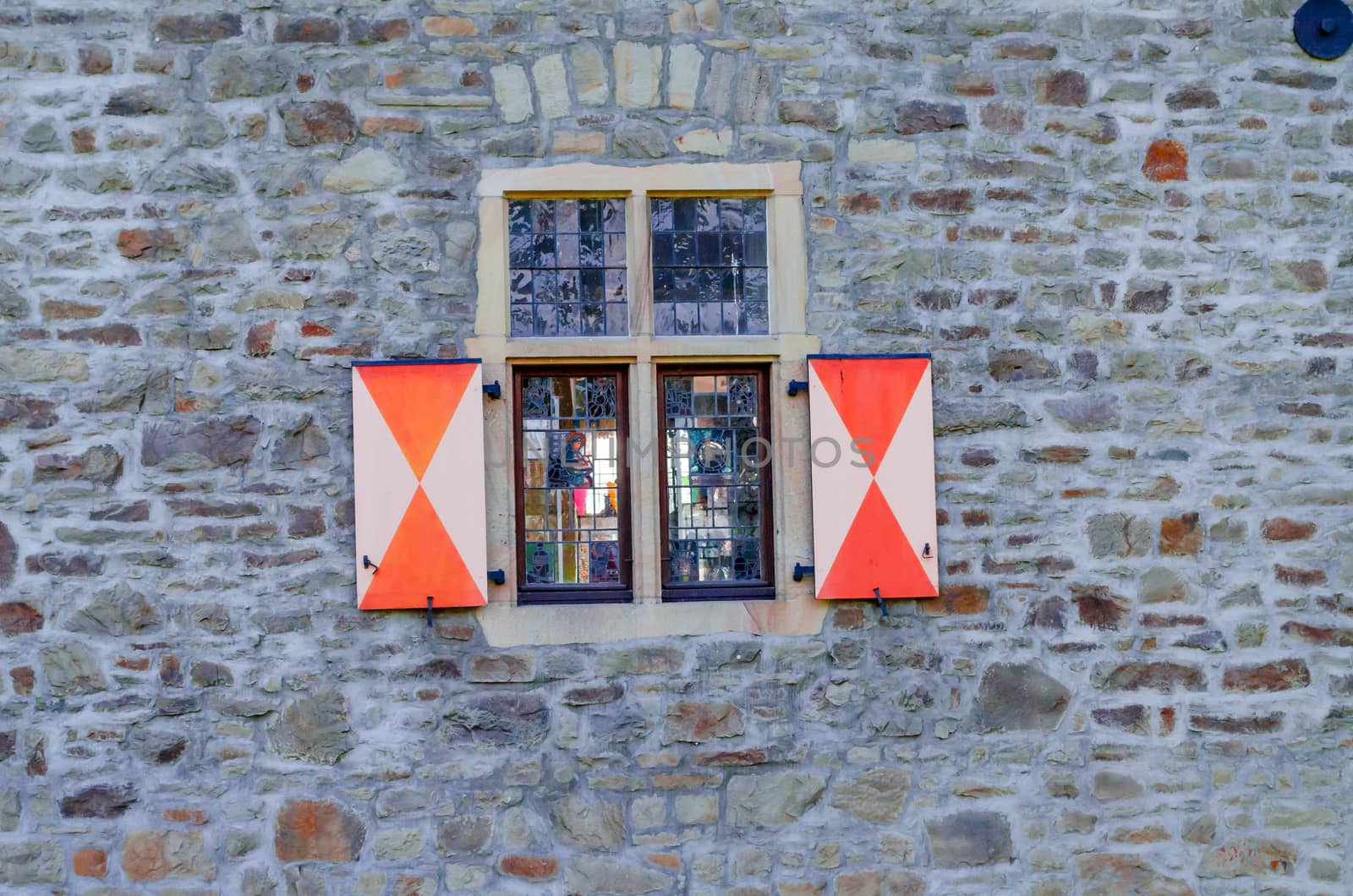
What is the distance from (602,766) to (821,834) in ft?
2.64

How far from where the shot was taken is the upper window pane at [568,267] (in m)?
→ 4.19

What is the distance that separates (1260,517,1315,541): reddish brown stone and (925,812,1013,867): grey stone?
57.0 inches

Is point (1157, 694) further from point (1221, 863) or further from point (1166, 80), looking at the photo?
point (1166, 80)

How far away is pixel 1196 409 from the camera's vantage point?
423cm

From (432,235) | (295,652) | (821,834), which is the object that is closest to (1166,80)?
(432,235)

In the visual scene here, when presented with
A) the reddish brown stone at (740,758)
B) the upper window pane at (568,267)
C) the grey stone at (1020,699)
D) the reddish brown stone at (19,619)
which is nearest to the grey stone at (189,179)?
the upper window pane at (568,267)

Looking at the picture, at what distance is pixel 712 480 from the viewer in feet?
13.9

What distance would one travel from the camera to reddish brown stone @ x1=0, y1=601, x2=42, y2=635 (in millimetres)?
3955

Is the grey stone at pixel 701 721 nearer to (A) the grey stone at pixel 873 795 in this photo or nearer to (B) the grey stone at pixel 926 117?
(A) the grey stone at pixel 873 795

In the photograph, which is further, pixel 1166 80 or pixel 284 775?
pixel 1166 80

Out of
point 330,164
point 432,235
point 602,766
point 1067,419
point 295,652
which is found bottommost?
point 602,766

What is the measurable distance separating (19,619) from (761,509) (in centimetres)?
260

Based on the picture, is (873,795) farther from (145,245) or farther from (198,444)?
(145,245)

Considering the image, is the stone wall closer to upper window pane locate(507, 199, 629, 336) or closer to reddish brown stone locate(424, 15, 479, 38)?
reddish brown stone locate(424, 15, 479, 38)
